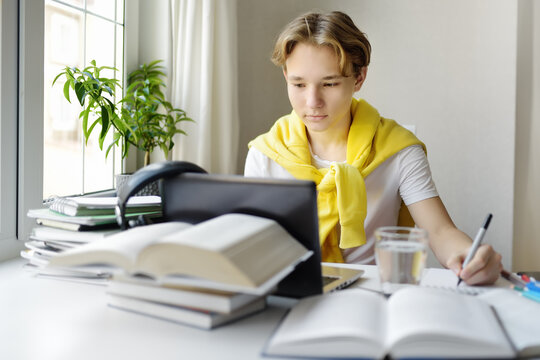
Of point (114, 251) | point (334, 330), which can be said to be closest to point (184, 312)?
point (114, 251)

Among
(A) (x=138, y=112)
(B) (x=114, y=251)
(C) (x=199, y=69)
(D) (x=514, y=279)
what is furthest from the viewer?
(C) (x=199, y=69)

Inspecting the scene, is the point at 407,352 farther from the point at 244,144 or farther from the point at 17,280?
the point at 244,144

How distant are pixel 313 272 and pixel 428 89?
1952mm

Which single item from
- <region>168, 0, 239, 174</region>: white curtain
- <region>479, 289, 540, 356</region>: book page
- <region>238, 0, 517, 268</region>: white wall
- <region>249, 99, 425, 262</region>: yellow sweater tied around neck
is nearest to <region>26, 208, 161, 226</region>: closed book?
<region>249, 99, 425, 262</region>: yellow sweater tied around neck

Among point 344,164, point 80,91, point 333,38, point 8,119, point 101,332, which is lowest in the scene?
point 101,332

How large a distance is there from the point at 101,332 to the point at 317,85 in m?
0.95

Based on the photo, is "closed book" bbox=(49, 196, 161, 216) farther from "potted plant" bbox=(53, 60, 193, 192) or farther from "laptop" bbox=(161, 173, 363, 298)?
"potted plant" bbox=(53, 60, 193, 192)

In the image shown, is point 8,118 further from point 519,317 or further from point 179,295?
point 519,317

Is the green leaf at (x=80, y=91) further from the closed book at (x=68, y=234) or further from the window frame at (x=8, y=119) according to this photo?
the closed book at (x=68, y=234)

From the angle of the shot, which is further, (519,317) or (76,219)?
(76,219)

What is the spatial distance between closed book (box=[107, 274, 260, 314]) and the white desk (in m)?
0.03

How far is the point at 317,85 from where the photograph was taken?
4.83ft

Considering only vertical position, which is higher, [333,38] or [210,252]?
[333,38]

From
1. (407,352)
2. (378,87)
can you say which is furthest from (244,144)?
(407,352)
